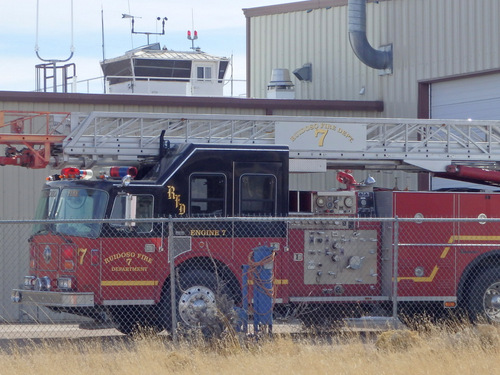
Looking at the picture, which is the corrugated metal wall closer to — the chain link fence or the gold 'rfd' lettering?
the chain link fence

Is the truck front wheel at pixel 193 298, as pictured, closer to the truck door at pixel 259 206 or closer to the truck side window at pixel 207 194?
the truck door at pixel 259 206

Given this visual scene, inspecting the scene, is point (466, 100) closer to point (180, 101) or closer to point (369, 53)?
point (369, 53)

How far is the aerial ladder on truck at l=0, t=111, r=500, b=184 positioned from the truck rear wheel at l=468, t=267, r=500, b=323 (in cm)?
181

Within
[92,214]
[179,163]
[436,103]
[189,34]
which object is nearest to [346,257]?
[179,163]

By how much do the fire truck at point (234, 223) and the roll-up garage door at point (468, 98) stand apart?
556 centimetres

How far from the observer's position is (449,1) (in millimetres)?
21203

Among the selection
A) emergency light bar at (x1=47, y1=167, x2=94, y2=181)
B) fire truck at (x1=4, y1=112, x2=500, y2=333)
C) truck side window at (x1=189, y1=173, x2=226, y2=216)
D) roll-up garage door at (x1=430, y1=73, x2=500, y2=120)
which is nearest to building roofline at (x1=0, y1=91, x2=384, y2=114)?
roll-up garage door at (x1=430, y1=73, x2=500, y2=120)

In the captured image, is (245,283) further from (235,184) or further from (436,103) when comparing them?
(436,103)

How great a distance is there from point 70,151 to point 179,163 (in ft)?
5.62

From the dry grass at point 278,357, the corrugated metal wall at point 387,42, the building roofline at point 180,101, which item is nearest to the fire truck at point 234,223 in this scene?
the dry grass at point 278,357

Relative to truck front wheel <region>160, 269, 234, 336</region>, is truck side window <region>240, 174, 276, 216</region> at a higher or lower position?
higher

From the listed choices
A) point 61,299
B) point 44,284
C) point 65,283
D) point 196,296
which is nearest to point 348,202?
point 196,296

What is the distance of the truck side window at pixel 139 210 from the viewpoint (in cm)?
1300

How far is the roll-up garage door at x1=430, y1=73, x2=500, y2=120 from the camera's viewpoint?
20234 millimetres
